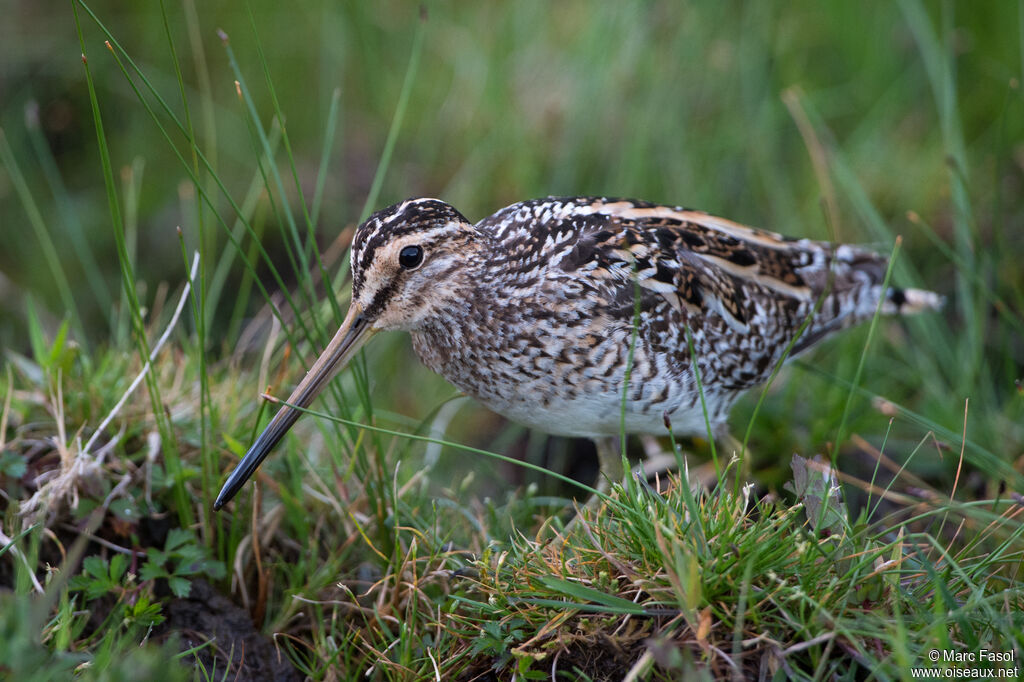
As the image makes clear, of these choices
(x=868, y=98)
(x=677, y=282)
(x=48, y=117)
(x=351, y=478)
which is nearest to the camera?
(x=677, y=282)

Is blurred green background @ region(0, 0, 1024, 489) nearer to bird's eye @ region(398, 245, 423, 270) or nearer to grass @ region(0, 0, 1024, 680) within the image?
grass @ region(0, 0, 1024, 680)

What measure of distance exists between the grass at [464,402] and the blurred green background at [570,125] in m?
0.02

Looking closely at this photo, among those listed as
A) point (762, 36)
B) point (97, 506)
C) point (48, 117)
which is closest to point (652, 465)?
point (97, 506)

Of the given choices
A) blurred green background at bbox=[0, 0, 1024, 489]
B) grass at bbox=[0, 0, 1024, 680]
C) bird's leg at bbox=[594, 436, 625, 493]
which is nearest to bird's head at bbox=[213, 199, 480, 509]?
grass at bbox=[0, 0, 1024, 680]

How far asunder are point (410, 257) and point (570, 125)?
2515mm

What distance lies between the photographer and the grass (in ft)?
7.72

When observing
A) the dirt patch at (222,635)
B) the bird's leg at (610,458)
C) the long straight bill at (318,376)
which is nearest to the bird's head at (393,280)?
the long straight bill at (318,376)

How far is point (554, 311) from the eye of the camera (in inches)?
116

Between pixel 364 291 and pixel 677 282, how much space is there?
987 mm

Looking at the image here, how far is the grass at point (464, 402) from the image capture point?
92.7 inches

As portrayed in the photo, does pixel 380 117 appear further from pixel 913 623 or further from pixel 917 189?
pixel 913 623

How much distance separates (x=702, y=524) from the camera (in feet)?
7.72

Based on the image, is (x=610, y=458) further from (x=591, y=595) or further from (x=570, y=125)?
(x=570, y=125)

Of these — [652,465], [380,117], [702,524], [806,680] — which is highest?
[380,117]
